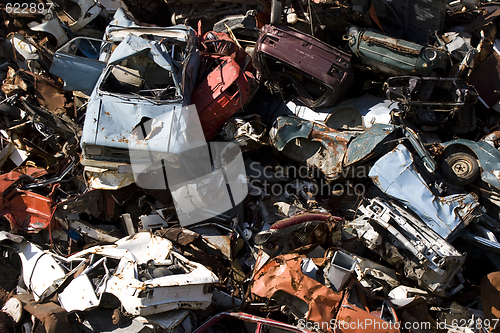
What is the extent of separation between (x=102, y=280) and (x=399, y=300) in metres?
3.54

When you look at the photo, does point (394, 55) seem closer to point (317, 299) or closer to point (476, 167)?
point (476, 167)

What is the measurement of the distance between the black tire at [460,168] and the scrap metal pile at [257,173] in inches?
1.0

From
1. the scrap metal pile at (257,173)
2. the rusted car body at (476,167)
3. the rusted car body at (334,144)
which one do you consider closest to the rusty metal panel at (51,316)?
the scrap metal pile at (257,173)

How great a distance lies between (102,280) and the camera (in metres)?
4.14

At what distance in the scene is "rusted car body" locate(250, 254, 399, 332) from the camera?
388 cm

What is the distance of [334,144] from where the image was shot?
5.39 metres

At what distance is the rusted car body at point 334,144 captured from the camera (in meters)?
4.97

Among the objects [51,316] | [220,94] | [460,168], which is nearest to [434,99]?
[460,168]

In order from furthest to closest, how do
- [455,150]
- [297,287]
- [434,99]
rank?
[434,99] < [455,150] < [297,287]

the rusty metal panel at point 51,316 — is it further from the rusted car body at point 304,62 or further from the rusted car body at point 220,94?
the rusted car body at point 304,62

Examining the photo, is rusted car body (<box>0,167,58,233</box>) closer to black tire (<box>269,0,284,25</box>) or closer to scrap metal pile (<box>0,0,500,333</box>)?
scrap metal pile (<box>0,0,500,333</box>)

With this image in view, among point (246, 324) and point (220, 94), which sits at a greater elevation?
point (220, 94)

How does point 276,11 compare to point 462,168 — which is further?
point 276,11

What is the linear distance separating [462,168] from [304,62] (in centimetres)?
273
